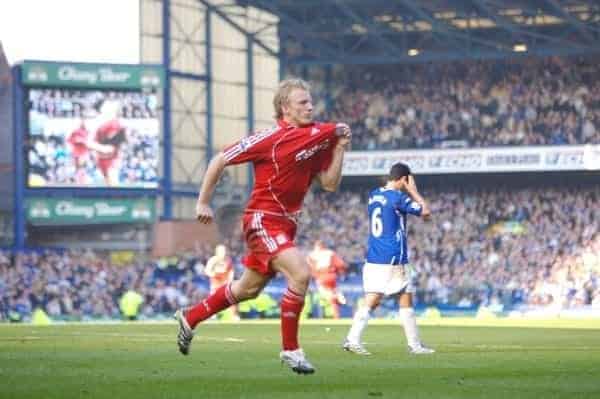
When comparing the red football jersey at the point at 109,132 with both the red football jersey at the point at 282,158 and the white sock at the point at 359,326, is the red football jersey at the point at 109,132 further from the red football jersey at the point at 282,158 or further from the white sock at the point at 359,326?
the red football jersey at the point at 282,158

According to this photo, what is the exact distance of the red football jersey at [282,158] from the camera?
12.1 metres

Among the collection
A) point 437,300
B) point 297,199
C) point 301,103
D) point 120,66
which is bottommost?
→ point 437,300

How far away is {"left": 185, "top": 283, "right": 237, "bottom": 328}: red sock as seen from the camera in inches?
501

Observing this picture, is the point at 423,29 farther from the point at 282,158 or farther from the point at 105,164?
the point at 282,158

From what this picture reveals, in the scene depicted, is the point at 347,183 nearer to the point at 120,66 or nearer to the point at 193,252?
the point at 193,252

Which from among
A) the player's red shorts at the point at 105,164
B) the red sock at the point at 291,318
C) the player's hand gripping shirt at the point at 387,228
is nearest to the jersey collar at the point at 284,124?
the red sock at the point at 291,318

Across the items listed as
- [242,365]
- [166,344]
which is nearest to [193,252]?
[166,344]

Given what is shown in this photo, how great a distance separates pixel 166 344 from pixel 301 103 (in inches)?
300

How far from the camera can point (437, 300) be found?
4656cm

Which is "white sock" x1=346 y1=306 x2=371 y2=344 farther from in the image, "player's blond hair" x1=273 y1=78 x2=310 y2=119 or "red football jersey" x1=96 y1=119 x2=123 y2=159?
"red football jersey" x1=96 y1=119 x2=123 y2=159

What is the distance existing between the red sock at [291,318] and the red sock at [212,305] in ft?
2.34

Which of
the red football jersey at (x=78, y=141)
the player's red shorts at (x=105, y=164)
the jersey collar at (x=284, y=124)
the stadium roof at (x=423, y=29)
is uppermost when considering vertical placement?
the stadium roof at (x=423, y=29)

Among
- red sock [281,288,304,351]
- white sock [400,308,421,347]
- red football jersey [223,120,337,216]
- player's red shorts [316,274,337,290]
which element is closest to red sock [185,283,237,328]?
red sock [281,288,304,351]

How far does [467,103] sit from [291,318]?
44.2m
